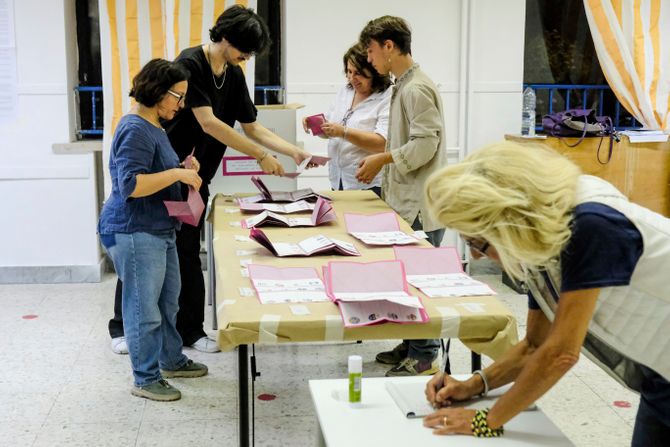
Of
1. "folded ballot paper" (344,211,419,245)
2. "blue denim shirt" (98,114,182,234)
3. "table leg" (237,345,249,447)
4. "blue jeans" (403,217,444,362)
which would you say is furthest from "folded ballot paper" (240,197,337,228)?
"table leg" (237,345,249,447)

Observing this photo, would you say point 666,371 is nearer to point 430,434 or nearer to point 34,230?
point 430,434

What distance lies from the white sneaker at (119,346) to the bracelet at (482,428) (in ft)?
8.43

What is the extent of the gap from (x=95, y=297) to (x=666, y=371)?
3.88 metres

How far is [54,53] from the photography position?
16.3 feet

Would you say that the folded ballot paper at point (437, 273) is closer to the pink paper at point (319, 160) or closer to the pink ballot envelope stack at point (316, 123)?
the pink paper at point (319, 160)

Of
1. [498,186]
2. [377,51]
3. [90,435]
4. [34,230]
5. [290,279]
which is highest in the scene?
[377,51]

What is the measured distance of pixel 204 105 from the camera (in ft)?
11.6

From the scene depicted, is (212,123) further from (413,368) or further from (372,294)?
(372,294)

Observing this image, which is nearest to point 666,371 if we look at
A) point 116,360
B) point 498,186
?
point 498,186

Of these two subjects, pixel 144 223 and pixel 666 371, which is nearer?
pixel 666 371

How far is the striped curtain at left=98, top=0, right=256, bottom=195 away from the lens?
186 inches

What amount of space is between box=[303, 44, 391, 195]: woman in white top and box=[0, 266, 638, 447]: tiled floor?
0.87 meters

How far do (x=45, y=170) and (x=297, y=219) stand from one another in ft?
7.83

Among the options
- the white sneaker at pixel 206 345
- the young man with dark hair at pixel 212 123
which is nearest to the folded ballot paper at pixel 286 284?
the young man with dark hair at pixel 212 123
